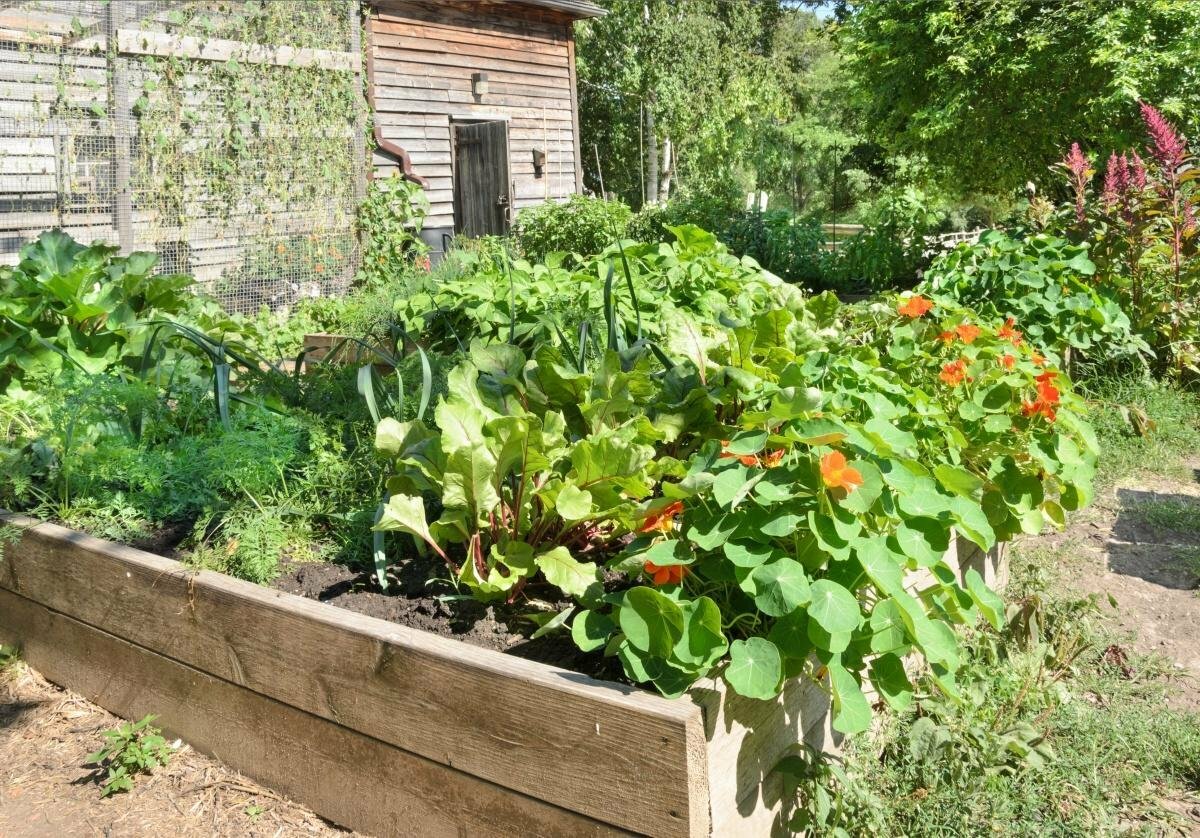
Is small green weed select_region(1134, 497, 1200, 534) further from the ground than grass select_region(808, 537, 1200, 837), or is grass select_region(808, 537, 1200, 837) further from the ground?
small green weed select_region(1134, 497, 1200, 534)

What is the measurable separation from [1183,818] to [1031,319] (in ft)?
8.29

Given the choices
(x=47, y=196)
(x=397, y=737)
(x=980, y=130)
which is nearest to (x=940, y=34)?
(x=980, y=130)

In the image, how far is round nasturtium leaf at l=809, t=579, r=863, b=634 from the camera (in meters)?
1.45

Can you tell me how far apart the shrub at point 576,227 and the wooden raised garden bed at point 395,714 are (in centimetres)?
733

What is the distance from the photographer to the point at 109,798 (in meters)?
2.13

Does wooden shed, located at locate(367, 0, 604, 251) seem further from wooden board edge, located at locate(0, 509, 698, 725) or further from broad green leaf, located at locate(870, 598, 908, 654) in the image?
broad green leaf, located at locate(870, 598, 908, 654)

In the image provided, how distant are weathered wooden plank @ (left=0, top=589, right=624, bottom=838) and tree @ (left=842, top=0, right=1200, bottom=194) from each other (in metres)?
7.73

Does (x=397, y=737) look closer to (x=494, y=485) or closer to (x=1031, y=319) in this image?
(x=494, y=485)

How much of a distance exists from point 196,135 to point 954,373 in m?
6.99

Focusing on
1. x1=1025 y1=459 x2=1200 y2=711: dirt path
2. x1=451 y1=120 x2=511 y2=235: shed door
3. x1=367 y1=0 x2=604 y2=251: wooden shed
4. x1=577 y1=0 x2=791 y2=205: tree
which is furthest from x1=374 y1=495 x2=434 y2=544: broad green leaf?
x1=577 y1=0 x2=791 y2=205: tree

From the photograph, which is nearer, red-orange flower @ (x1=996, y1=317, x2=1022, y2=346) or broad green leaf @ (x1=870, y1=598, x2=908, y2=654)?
broad green leaf @ (x1=870, y1=598, x2=908, y2=654)

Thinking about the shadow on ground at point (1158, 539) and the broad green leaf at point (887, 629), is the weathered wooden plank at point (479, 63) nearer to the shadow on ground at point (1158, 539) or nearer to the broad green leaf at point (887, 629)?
the shadow on ground at point (1158, 539)

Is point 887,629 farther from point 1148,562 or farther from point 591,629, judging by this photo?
point 1148,562

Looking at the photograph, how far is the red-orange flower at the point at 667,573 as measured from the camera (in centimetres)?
162
